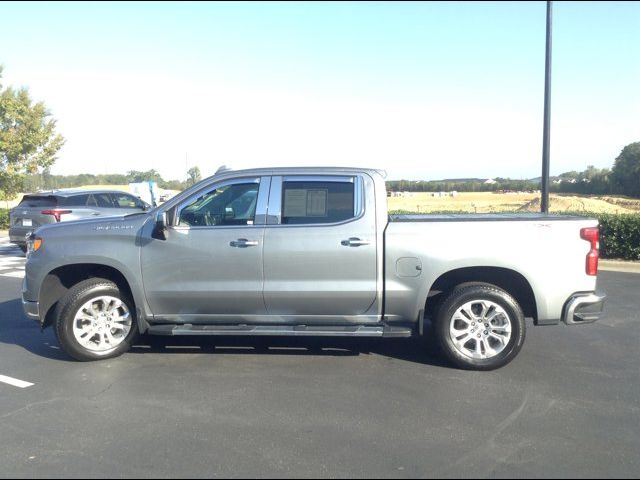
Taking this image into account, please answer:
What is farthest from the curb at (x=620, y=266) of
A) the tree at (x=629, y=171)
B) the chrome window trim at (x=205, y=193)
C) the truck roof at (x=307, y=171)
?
the tree at (x=629, y=171)

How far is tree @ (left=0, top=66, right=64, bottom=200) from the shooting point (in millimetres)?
23547

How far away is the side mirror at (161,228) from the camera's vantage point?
5.68 metres

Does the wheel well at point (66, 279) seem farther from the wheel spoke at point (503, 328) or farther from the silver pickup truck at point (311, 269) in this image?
the wheel spoke at point (503, 328)

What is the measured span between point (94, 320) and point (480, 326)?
3.81m

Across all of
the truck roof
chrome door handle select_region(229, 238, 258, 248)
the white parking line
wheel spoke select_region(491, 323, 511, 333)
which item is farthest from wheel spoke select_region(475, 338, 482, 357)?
the white parking line

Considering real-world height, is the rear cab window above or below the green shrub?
above

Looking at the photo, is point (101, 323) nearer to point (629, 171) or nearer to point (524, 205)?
point (524, 205)

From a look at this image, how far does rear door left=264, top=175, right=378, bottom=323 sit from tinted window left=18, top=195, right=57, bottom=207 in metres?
10.8

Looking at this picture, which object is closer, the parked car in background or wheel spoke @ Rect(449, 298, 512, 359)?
wheel spoke @ Rect(449, 298, 512, 359)

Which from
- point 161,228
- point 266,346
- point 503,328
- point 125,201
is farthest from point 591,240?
point 125,201

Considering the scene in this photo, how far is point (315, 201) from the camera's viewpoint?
227 inches

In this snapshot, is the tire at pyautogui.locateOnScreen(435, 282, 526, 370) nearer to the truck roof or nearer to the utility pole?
the truck roof

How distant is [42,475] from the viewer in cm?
364

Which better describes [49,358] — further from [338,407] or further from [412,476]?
[412,476]
